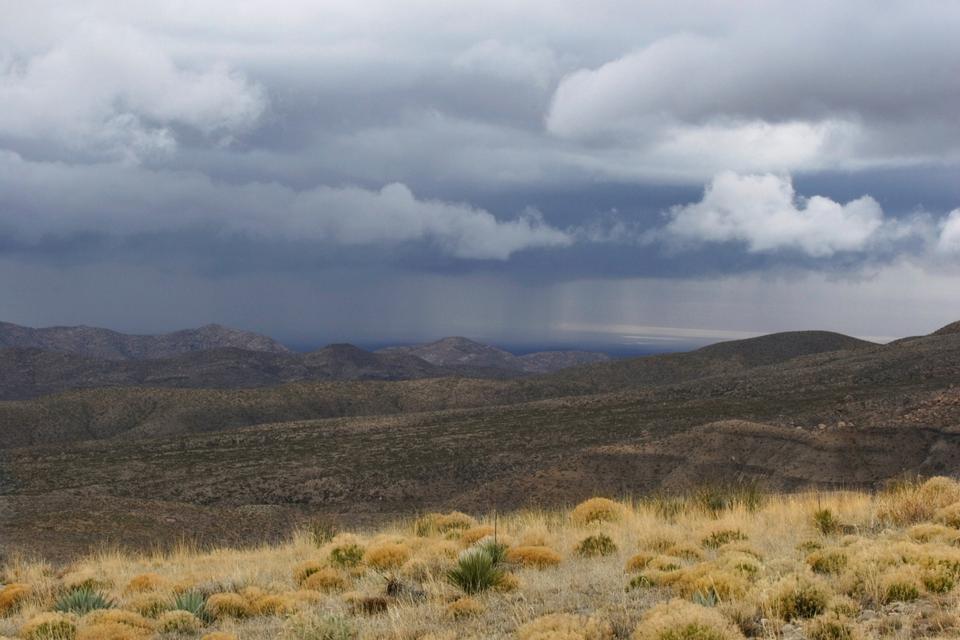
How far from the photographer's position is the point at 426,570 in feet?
37.4

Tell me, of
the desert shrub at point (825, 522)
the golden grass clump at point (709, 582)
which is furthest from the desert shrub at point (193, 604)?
the desert shrub at point (825, 522)

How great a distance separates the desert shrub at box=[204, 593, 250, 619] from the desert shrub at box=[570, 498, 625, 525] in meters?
7.26

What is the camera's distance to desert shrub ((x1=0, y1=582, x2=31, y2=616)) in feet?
41.6

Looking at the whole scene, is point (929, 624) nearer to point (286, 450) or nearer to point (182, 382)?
point (286, 450)

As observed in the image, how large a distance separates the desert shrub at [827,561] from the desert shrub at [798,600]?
1457mm

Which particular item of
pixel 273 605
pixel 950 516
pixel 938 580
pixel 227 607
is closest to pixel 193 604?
pixel 227 607

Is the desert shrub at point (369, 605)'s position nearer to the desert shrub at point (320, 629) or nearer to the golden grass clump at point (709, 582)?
the desert shrub at point (320, 629)

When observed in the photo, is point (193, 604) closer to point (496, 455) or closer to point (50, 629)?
point (50, 629)

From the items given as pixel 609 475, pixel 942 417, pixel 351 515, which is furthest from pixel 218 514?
pixel 942 417

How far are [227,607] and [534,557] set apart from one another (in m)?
4.41

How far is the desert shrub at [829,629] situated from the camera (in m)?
→ 7.09

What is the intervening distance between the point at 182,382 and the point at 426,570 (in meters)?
154

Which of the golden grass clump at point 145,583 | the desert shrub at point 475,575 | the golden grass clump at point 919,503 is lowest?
the golden grass clump at point 145,583

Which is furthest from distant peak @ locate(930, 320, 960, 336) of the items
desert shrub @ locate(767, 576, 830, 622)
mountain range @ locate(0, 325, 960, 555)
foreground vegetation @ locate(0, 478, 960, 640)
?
desert shrub @ locate(767, 576, 830, 622)
